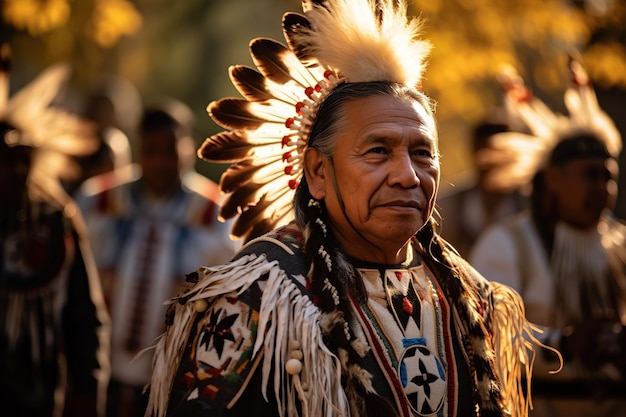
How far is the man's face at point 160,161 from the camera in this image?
23.8ft

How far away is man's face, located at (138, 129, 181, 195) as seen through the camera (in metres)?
7.25

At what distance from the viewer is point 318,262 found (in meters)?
3.27

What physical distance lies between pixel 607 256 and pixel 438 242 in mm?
2403

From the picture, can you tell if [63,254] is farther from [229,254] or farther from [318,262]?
[318,262]

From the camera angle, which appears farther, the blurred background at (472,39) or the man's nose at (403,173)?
the blurred background at (472,39)

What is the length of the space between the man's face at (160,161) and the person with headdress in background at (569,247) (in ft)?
7.98

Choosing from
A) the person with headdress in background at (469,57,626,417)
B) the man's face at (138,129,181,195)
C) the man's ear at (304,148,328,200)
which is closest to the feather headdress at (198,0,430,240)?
the man's ear at (304,148,328,200)

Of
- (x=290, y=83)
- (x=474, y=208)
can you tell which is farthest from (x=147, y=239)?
(x=290, y=83)

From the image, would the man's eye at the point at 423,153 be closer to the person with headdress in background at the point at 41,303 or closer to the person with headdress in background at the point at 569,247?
the person with headdress in background at the point at 569,247

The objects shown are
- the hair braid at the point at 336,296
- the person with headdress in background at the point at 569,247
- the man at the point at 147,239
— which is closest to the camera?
the hair braid at the point at 336,296

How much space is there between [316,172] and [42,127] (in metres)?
2.97

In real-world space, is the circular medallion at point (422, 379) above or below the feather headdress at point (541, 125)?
below

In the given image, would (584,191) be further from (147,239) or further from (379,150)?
(147,239)

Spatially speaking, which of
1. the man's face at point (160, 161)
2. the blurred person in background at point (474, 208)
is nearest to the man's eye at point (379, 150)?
the man's face at point (160, 161)
